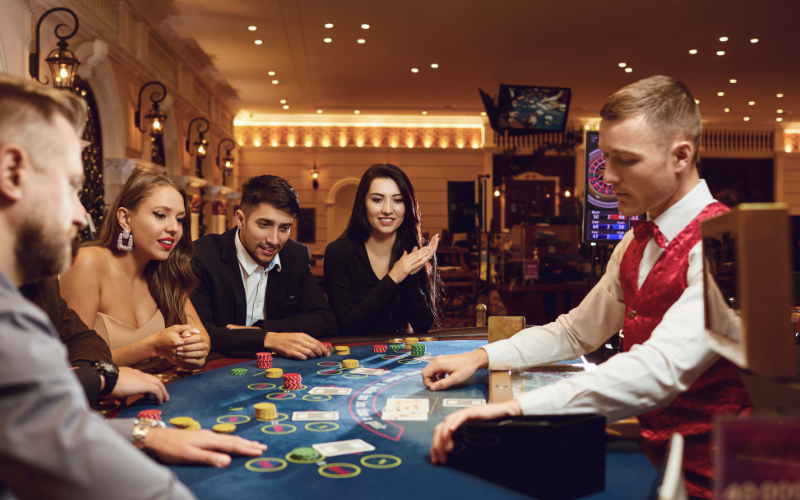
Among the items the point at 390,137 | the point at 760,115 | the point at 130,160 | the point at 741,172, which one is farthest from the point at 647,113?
the point at 741,172

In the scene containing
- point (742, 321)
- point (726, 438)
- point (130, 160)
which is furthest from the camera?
point (130, 160)

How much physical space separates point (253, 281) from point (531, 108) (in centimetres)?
457

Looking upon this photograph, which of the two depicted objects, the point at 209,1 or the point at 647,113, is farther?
the point at 209,1

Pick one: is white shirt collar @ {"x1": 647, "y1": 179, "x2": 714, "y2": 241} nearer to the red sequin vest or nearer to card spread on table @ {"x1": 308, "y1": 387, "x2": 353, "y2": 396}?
the red sequin vest

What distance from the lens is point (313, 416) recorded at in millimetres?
1340

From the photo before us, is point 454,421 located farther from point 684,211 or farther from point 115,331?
point 115,331

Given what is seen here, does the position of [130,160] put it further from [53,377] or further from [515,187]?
[515,187]

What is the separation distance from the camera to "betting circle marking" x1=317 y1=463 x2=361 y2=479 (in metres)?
1.02

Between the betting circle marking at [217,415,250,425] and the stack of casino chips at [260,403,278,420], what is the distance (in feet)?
0.09

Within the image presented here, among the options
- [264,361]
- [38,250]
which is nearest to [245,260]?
[264,361]

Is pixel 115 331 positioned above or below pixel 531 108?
below

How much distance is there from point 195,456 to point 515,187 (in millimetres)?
13619

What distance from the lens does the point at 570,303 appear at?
5.97m

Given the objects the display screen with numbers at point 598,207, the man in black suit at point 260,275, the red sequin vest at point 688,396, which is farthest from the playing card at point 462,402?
the display screen with numbers at point 598,207
